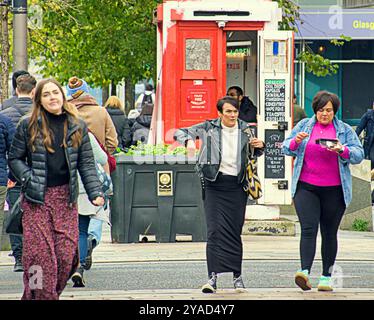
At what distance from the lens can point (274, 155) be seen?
16906 millimetres

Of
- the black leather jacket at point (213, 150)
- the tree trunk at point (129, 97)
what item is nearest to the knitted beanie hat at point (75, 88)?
the black leather jacket at point (213, 150)

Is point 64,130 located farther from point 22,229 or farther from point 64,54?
point 64,54

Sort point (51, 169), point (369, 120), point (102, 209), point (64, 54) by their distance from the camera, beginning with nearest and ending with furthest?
1. point (51, 169)
2. point (102, 209)
3. point (369, 120)
4. point (64, 54)

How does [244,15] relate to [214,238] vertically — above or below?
above

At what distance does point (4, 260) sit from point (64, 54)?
1227cm

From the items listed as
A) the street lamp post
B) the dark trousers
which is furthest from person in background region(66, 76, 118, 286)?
the street lamp post

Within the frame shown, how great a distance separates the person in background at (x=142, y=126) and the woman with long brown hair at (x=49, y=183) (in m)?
14.3

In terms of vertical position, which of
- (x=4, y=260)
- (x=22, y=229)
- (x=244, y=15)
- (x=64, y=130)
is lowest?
(x=4, y=260)

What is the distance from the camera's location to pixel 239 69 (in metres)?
20.2

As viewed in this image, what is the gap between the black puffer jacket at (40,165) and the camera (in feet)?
30.0

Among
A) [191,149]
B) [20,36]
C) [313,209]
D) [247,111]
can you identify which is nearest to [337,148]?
[313,209]

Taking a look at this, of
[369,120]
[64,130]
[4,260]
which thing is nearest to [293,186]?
[64,130]

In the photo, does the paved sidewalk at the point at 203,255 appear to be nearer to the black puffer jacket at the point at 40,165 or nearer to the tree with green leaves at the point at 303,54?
the black puffer jacket at the point at 40,165

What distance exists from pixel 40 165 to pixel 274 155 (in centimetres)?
806
